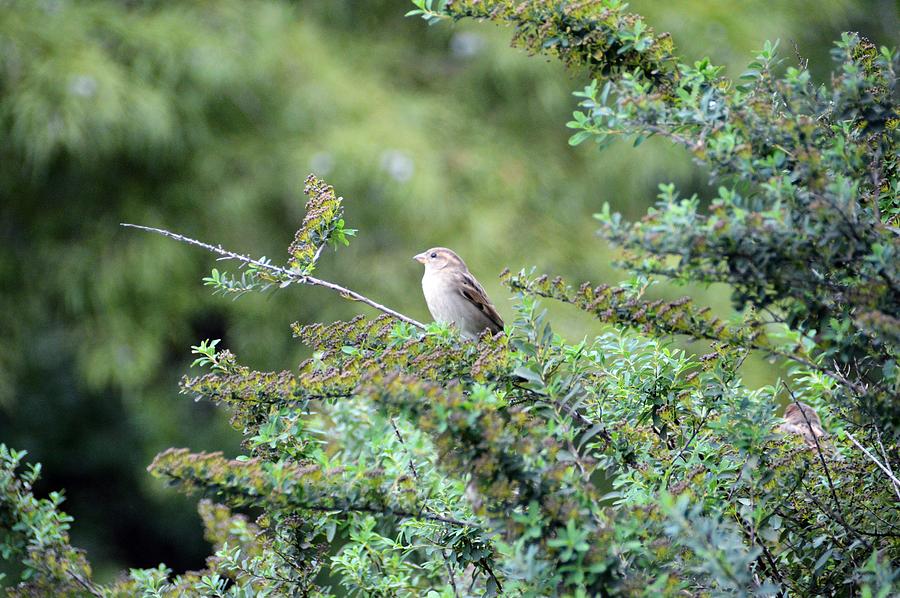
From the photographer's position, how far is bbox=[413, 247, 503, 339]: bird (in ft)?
16.4

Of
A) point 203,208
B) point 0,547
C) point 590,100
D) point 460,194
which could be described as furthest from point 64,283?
point 590,100

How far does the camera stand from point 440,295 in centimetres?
502

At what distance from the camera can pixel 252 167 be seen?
773 centimetres

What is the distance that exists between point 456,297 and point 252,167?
10.8ft

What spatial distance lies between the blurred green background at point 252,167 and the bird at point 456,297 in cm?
186

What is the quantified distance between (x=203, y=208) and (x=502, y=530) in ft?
20.6

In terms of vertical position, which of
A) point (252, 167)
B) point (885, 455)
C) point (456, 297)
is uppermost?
point (252, 167)

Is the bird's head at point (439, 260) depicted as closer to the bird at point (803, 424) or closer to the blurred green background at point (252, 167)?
the blurred green background at point (252, 167)

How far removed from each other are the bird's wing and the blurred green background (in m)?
1.86

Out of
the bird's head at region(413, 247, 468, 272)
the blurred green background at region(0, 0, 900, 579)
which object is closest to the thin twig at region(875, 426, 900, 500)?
the bird's head at region(413, 247, 468, 272)

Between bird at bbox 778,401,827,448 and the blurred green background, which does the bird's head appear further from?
bird at bbox 778,401,827,448

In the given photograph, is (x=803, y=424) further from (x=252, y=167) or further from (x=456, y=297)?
(x=252, y=167)

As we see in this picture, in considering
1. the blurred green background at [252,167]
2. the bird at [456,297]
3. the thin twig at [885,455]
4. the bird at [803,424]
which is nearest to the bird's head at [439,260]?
the bird at [456,297]

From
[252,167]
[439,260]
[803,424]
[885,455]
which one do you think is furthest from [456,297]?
[252,167]
